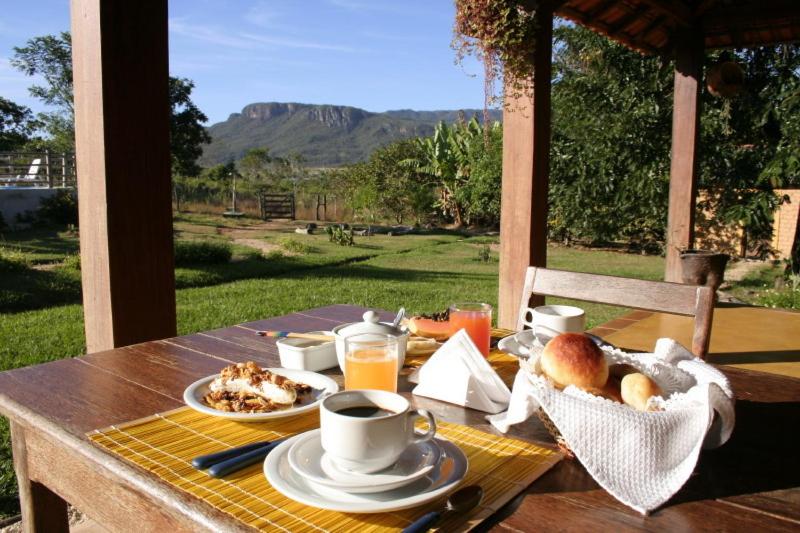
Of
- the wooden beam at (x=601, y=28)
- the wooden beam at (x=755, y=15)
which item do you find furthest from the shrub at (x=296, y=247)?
the wooden beam at (x=755, y=15)

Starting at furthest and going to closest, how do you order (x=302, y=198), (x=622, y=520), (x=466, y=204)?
(x=302, y=198)
(x=466, y=204)
(x=622, y=520)

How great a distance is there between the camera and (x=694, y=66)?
533 centimetres

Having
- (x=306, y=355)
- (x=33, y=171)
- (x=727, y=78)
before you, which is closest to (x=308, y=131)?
(x=33, y=171)

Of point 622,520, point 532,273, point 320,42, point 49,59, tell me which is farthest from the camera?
point 320,42

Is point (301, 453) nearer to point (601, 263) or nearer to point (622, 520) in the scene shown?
point (622, 520)

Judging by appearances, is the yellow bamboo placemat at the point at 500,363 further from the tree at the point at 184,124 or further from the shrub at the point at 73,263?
the tree at the point at 184,124

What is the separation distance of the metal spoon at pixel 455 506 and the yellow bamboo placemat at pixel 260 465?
0.01 metres

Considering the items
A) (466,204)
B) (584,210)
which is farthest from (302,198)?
(584,210)

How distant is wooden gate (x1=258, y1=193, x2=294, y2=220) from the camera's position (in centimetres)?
1986

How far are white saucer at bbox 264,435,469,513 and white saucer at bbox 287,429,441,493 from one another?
0.01 meters

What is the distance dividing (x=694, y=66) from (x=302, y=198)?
16.3 m

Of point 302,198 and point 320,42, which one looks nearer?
point 302,198

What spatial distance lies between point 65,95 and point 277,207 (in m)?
12.9

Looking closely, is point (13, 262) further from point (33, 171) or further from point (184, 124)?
point (184, 124)
